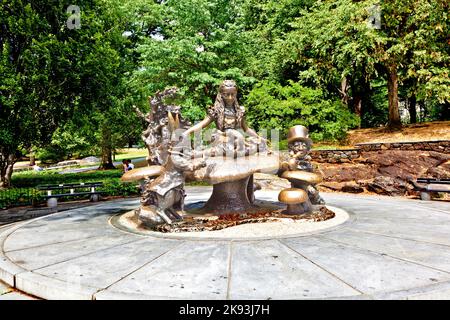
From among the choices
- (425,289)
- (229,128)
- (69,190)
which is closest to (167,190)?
(229,128)

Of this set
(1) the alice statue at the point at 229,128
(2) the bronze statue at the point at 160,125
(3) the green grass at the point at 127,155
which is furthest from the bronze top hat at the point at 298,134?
(3) the green grass at the point at 127,155

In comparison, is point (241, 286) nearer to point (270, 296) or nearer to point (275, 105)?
point (270, 296)

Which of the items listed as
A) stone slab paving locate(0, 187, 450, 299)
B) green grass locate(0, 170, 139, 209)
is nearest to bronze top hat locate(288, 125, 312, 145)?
stone slab paving locate(0, 187, 450, 299)

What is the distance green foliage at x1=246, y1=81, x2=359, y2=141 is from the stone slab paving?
11.8m

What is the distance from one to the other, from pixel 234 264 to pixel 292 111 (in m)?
14.5

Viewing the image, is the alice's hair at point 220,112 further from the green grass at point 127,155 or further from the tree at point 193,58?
the green grass at point 127,155

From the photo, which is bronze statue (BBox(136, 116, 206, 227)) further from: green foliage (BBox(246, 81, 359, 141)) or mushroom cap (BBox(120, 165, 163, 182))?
green foliage (BBox(246, 81, 359, 141))

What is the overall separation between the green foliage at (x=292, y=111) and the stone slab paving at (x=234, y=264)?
463 inches

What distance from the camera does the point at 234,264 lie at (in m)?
4.75

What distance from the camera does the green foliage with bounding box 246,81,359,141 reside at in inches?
725

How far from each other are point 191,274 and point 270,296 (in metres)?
1.12

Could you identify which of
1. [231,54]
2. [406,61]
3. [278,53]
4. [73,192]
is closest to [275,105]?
[231,54]

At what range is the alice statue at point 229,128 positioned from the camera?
7.94 meters

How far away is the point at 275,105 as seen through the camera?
18375mm
